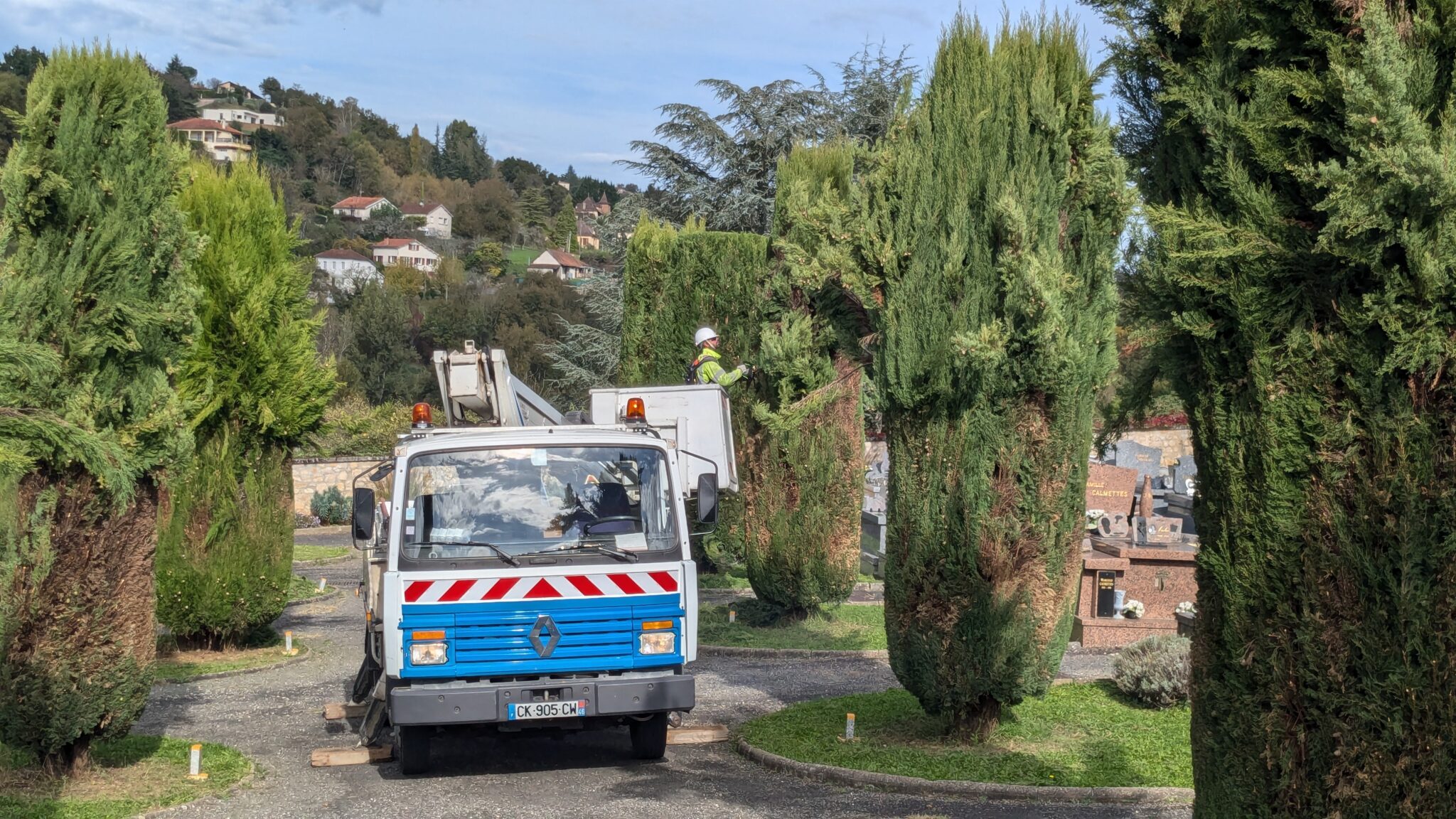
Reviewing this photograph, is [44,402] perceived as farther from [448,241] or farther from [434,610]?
[448,241]

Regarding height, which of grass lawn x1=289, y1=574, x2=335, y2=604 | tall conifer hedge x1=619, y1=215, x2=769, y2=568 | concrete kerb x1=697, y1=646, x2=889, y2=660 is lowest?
concrete kerb x1=697, y1=646, x2=889, y2=660

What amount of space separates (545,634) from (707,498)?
4.96 feet

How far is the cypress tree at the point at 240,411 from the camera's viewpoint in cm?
1255

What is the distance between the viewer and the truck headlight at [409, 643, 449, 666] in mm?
8539

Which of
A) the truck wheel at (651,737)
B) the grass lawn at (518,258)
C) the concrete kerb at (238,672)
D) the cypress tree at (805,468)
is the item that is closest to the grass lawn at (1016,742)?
the truck wheel at (651,737)

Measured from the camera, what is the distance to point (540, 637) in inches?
343

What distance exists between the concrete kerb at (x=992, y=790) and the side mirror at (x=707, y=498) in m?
1.83

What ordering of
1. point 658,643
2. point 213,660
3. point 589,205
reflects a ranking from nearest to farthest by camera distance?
point 658,643 < point 213,660 < point 589,205

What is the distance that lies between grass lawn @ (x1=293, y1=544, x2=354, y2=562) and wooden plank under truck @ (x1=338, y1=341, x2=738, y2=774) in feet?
53.0

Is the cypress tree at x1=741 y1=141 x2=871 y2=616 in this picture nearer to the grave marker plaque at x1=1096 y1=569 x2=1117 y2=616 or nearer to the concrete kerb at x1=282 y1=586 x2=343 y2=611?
the grave marker plaque at x1=1096 y1=569 x2=1117 y2=616

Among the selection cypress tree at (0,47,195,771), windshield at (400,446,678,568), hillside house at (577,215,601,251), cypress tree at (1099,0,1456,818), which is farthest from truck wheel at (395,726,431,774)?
hillside house at (577,215,601,251)

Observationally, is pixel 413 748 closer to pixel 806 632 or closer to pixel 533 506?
pixel 533 506

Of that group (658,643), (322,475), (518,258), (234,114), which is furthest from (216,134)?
(658,643)

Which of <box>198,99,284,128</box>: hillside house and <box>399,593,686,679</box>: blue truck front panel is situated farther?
<box>198,99,284,128</box>: hillside house
